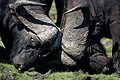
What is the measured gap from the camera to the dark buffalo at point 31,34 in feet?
24.3

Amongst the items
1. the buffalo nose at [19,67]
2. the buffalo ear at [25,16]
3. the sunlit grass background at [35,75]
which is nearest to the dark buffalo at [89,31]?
the sunlit grass background at [35,75]

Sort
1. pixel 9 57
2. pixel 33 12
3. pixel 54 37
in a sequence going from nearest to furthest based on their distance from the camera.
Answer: pixel 54 37
pixel 33 12
pixel 9 57

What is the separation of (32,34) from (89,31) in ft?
4.03

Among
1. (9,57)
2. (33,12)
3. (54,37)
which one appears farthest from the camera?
(9,57)

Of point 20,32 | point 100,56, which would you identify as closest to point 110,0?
point 100,56

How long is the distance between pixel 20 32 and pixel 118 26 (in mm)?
2048

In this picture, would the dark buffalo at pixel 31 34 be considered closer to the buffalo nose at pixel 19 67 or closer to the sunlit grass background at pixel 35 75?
the buffalo nose at pixel 19 67

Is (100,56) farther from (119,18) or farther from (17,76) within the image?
(17,76)

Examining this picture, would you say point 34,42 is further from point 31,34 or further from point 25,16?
point 25,16

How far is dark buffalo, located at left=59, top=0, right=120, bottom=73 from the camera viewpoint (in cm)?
764

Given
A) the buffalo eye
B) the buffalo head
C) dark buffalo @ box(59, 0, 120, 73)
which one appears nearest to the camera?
the buffalo eye

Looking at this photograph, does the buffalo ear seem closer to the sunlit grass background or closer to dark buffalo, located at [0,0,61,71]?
dark buffalo, located at [0,0,61,71]

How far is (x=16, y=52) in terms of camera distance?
8.20 m

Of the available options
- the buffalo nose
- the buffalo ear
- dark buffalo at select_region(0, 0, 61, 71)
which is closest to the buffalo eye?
dark buffalo at select_region(0, 0, 61, 71)
